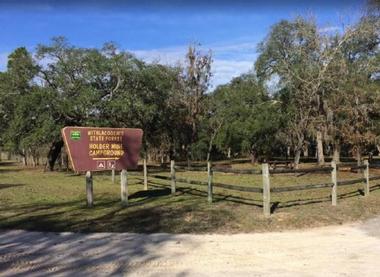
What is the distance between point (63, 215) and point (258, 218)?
454 cm

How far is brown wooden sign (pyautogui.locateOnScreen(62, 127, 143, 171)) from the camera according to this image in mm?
14216

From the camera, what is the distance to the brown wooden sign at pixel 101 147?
560 inches

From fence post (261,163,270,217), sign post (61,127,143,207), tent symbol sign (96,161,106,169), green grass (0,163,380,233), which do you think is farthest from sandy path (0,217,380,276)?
tent symbol sign (96,161,106,169)

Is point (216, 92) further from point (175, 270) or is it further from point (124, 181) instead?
point (175, 270)

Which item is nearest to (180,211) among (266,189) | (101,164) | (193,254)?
(266,189)

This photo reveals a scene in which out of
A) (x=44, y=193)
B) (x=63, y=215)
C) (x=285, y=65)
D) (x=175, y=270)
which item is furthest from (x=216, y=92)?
(x=175, y=270)

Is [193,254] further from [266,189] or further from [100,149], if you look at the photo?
[100,149]

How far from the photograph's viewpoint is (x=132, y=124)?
34.8 metres

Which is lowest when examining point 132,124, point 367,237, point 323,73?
point 367,237

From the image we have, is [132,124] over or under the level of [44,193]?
over

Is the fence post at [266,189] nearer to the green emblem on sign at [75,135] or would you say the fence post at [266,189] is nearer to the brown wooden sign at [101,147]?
the brown wooden sign at [101,147]

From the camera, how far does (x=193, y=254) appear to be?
8.46 m

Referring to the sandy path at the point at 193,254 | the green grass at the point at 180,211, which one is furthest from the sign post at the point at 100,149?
the sandy path at the point at 193,254

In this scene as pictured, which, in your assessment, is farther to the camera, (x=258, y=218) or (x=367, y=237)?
(x=258, y=218)
